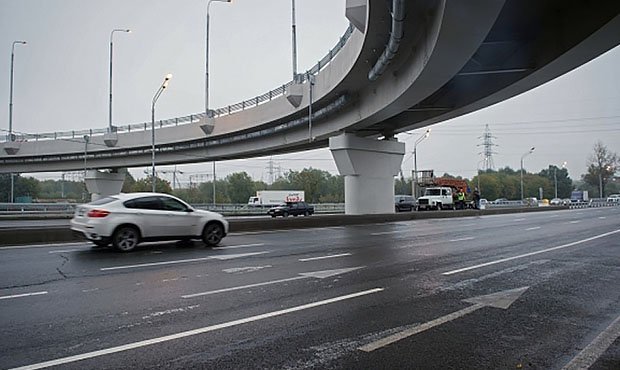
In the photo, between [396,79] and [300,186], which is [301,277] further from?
[300,186]

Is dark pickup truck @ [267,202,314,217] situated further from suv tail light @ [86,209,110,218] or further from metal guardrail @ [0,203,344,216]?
suv tail light @ [86,209,110,218]

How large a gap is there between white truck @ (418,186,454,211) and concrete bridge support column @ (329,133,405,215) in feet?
47.6

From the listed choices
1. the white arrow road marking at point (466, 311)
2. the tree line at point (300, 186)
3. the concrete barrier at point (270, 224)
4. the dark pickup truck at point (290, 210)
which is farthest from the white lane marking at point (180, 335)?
the tree line at point (300, 186)

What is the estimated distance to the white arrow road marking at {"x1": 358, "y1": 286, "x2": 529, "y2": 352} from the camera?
5161 millimetres

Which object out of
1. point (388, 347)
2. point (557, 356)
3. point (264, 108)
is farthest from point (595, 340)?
point (264, 108)

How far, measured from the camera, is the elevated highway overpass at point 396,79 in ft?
37.9

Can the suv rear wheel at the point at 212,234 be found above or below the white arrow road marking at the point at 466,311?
above

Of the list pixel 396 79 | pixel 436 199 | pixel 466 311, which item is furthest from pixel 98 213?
pixel 436 199

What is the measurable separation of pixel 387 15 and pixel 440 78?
3642mm

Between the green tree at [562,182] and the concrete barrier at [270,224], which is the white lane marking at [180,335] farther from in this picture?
the green tree at [562,182]

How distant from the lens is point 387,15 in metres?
13.0

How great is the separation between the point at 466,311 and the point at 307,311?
2.31 meters

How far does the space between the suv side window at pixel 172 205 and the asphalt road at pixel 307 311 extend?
172 cm

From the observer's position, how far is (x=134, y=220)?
41.5 feet
